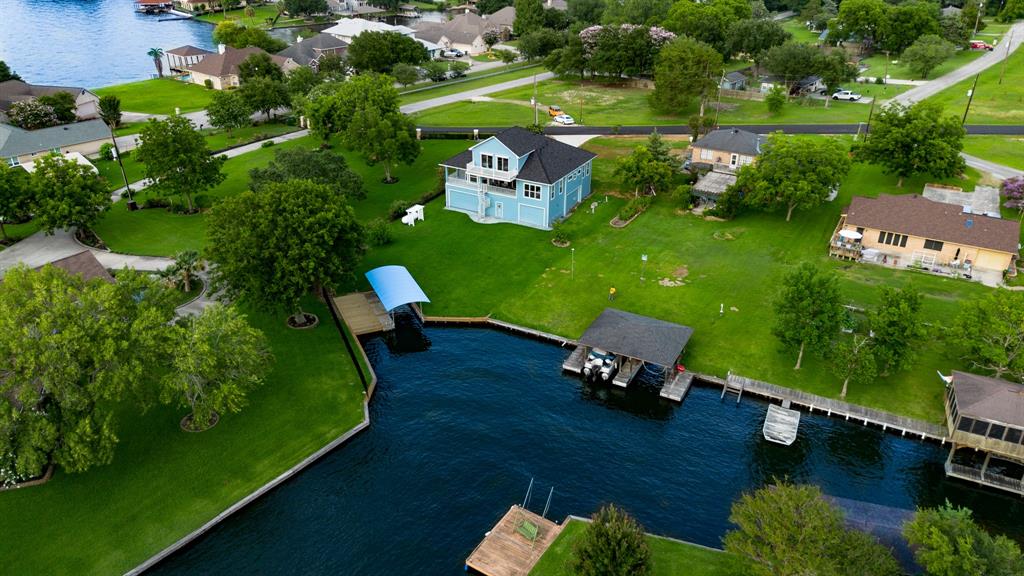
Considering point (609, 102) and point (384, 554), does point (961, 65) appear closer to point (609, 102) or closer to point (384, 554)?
point (609, 102)

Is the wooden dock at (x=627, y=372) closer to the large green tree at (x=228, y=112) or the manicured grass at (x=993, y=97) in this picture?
the large green tree at (x=228, y=112)

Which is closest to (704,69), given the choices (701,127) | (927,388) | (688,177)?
(701,127)

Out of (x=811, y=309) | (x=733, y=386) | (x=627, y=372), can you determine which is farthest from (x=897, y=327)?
(x=627, y=372)

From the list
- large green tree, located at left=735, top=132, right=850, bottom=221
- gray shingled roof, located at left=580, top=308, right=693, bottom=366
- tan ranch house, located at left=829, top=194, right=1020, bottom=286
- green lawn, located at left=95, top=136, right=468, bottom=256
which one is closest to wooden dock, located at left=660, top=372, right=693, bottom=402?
gray shingled roof, located at left=580, top=308, right=693, bottom=366

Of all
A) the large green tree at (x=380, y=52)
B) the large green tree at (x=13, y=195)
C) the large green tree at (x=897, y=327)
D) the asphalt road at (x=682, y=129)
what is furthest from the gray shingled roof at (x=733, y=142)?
the large green tree at (x=13, y=195)

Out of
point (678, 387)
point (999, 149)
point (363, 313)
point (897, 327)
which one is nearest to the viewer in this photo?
point (897, 327)

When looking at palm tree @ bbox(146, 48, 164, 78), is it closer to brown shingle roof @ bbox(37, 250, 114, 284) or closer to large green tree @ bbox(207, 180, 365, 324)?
brown shingle roof @ bbox(37, 250, 114, 284)

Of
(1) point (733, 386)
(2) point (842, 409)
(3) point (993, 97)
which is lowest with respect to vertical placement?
(1) point (733, 386)

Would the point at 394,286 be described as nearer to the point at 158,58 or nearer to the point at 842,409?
the point at 842,409
